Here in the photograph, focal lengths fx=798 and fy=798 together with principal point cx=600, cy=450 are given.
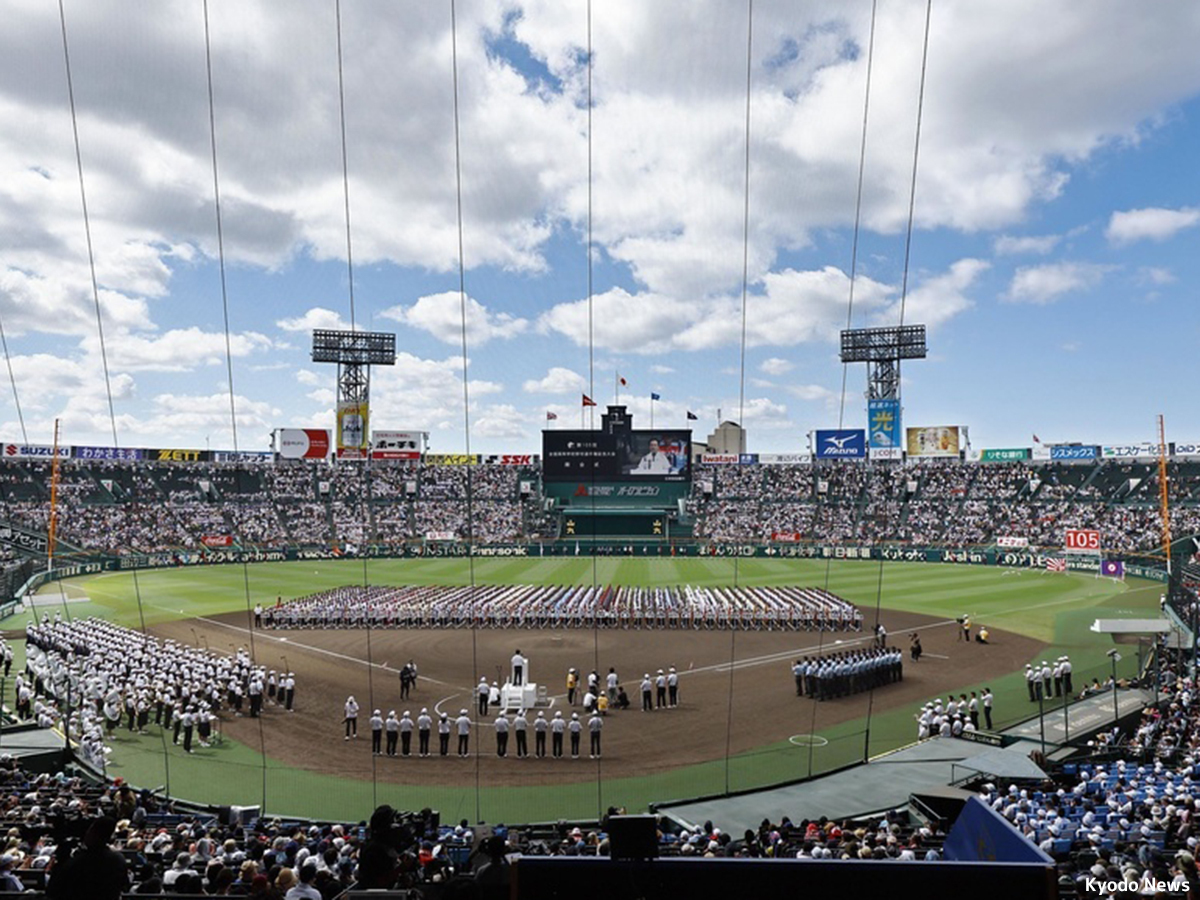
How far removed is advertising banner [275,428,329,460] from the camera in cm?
7606

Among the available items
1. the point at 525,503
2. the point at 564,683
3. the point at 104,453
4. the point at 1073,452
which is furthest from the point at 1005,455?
the point at 104,453

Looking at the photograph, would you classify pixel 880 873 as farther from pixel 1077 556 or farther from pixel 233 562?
pixel 233 562

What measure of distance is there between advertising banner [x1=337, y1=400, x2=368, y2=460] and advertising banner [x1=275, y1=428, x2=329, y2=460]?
5.16 metres

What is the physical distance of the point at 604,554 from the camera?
6475 cm

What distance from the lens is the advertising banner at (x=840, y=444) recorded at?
6856cm

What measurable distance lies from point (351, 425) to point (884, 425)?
46758 millimetres

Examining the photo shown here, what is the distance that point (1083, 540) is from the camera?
50.3 m

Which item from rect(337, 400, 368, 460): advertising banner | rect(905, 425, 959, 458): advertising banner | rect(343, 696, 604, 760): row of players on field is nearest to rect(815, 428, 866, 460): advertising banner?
rect(905, 425, 959, 458): advertising banner

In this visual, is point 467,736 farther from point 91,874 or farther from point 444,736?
point 91,874

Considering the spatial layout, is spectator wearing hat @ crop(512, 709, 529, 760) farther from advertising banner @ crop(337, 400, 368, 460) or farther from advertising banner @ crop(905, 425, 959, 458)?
advertising banner @ crop(905, 425, 959, 458)

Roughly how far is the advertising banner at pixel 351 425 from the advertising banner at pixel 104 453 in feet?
57.8

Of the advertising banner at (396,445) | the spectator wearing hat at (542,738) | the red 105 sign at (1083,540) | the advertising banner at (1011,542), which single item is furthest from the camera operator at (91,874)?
the advertising banner at (396,445)

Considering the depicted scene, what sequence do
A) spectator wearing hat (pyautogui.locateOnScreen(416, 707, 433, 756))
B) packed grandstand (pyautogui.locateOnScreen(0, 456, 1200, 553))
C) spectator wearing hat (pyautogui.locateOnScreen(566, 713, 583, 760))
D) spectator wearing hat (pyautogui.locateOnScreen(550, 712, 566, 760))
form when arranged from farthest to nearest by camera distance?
packed grandstand (pyautogui.locateOnScreen(0, 456, 1200, 553)) → spectator wearing hat (pyautogui.locateOnScreen(416, 707, 433, 756)) → spectator wearing hat (pyautogui.locateOnScreen(550, 712, 566, 760)) → spectator wearing hat (pyautogui.locateOnScreen(566, 713, 583, 760))

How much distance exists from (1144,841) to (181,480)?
78.2 m
